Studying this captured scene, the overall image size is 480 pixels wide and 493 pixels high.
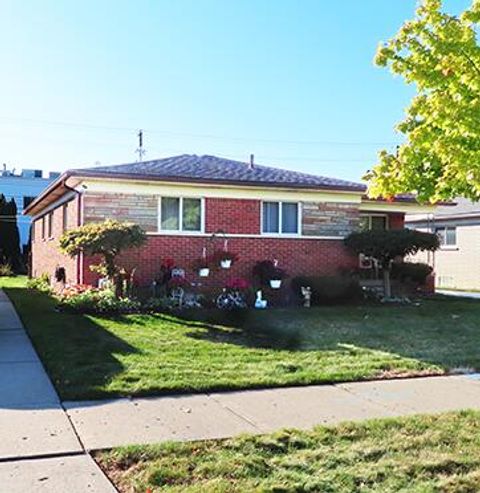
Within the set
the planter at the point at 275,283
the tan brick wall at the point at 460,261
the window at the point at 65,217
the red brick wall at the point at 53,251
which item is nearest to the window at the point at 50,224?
the red brick wall at the point at 53,251

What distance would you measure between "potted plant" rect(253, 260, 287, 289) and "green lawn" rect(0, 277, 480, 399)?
1.84 m

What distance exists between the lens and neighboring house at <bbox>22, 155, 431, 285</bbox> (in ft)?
50.1

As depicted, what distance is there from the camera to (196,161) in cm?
1855

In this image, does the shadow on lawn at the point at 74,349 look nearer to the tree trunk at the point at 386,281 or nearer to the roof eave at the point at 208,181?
the roof eave at the point at 208,181

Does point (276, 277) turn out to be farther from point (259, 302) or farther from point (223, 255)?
point (223, 255)

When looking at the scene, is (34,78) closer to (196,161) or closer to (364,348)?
(196,161)

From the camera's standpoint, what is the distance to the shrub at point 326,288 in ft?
52.7

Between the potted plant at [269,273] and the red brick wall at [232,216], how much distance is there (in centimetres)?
91

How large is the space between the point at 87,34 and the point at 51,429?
34.7 ft

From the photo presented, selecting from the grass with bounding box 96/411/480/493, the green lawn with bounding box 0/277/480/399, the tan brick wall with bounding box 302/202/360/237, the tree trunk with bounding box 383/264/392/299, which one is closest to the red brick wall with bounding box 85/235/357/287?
the tan brick wall with bounding box 302/202/360/237

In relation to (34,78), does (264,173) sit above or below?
below

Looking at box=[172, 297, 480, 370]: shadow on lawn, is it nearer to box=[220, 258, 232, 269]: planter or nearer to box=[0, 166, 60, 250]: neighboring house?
box=[220, 258, 232, 269]: planter

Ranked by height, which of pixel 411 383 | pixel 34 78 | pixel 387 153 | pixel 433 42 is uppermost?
pixel 34 78

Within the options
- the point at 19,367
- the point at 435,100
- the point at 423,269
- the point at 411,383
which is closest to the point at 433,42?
the point at 435,100
